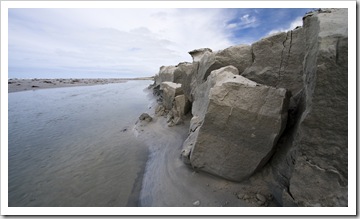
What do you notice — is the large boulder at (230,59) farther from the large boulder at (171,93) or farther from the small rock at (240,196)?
the small rock at (240,196)

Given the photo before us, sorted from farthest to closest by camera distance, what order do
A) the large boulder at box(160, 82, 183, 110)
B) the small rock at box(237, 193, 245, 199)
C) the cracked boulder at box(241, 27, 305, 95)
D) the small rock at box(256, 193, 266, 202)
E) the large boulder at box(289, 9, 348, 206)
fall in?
the large boulder at box(160, 82, 183, 110) < the cracked boulder at box(241, 27, 305, 95) < the small rock at box(237, 193, 245, 199) < the small rock at box(256, 193, 266, 202) < the large boulder at box(289, 9, 348, 206)

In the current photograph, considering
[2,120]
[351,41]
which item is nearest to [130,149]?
[2,120]

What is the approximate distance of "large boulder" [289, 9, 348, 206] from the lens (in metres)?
2.57

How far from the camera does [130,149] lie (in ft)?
22.4

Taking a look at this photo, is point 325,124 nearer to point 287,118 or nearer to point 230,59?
point 287,118

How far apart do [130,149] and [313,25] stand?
5.94 meters

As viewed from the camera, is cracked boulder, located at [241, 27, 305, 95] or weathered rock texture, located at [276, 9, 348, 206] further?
cracked boulder, located at [241, 27, 305, 95]

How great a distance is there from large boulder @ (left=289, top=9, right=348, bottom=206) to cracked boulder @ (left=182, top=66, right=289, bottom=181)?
75 cm

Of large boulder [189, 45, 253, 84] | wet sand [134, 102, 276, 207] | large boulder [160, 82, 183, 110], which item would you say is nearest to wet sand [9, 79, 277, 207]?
wet sand [134, 102, 276, 207]

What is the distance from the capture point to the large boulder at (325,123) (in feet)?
8.44

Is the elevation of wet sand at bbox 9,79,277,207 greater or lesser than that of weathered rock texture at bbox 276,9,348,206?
lesser

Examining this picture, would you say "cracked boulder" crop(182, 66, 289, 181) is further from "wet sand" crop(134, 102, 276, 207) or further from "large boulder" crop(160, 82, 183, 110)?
"large boulder" crop(160, 82, 183, 110)

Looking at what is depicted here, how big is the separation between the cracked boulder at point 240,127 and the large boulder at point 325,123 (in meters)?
0.75

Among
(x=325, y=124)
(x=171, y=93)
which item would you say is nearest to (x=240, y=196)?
(x=325, y=124)
